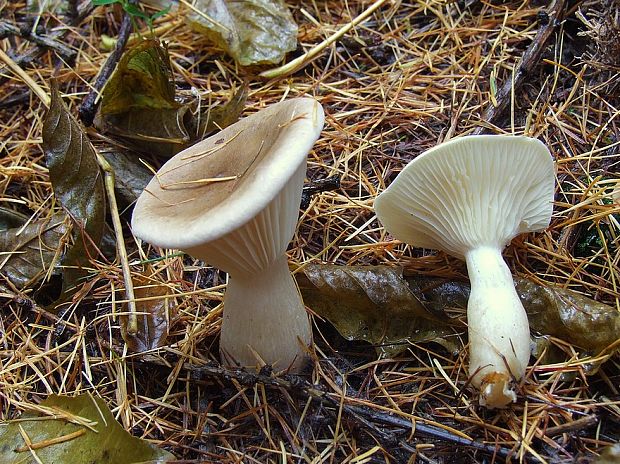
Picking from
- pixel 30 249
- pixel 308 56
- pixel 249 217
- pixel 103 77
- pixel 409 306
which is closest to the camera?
pixel 249 217

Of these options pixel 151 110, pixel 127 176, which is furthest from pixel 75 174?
pixel 151 110

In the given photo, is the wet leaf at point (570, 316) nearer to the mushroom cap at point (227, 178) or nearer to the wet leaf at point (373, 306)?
the wet leaf at point (373, 306)

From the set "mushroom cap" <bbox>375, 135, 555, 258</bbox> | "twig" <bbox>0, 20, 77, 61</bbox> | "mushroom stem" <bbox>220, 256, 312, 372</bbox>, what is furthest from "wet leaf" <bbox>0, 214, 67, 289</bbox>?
"mushroom cap" <bbox>375, 135, 555, 258</bbox>

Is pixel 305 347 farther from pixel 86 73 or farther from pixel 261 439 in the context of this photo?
pixel 86 73

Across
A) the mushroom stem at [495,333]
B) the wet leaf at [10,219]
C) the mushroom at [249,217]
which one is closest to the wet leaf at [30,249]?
the wet leaf at [10,219]

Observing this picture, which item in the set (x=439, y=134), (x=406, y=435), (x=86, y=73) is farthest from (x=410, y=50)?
(x=406, y=435)

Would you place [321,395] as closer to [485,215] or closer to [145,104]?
[485,215]

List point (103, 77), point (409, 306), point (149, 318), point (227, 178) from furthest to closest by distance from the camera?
point (103, 77) < point (149, 318) < point (409, 306) < point (227, 178)

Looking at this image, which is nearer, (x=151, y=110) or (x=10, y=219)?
(x=10, y=219)
